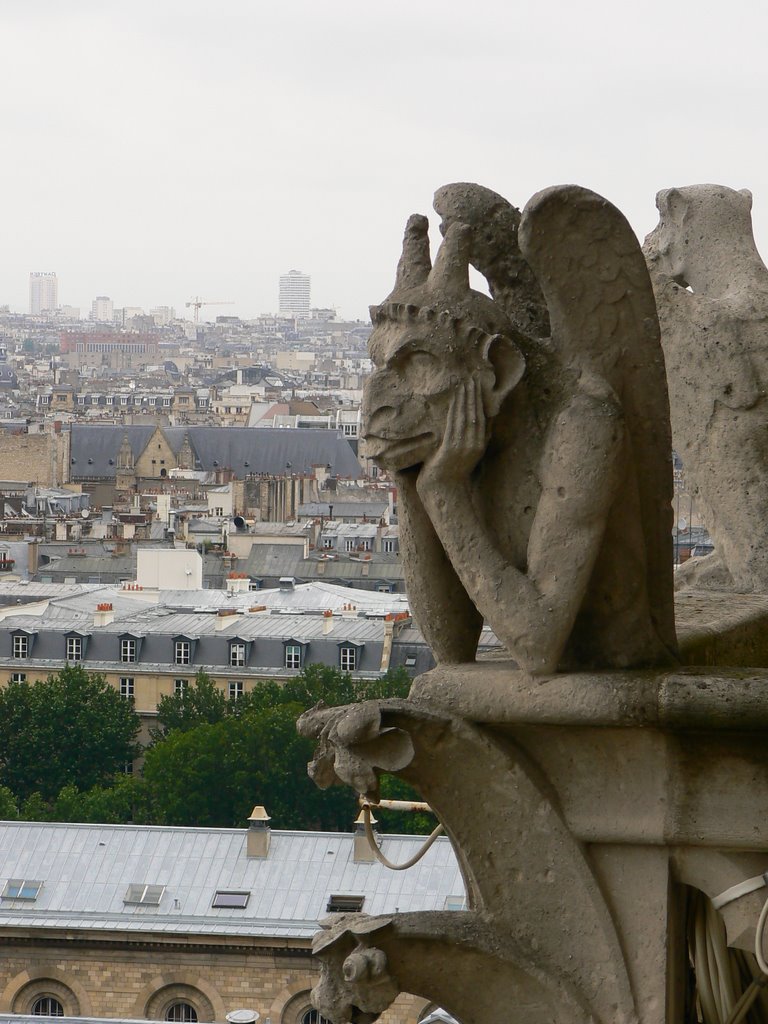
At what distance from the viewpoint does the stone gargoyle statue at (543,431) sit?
412cm

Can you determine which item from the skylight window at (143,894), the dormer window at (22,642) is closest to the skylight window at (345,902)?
the skylight window at (143,894)

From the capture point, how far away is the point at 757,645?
15.2 ft

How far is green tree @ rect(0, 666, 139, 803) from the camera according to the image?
162 ft

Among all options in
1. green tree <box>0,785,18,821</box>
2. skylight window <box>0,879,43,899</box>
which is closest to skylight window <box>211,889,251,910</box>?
skylight window <box>0,879,43,899</box>

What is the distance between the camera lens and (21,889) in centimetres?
3111

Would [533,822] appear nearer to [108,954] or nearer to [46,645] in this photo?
[108,954]

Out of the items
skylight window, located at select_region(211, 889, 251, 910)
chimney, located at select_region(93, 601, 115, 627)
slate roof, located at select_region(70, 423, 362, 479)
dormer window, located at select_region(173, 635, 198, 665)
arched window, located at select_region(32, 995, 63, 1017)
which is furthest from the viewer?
slate roof, located at select_region(70, 423, 362, 479)

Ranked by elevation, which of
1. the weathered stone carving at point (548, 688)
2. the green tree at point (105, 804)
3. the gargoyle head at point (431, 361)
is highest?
the gargoyle head at point (431, 361)

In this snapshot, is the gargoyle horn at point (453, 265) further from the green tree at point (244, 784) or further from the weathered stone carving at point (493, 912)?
the green tree at point (244, 784)

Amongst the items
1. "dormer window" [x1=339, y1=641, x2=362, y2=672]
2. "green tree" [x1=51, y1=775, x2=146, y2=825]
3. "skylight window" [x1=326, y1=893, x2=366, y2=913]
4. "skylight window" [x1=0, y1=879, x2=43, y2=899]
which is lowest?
"green tree" [x1=51, y1=775, x2=146, y2=825]

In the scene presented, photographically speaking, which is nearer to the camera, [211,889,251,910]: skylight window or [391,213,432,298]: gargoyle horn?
[391,213,432,298]: gargoyle horn

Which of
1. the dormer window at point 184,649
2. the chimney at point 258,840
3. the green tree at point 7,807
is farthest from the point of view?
the dormer window at point 184,649

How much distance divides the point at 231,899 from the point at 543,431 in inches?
1062

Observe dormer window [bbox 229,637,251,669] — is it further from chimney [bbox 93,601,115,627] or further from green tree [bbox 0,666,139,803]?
green tree [bbox 0,666,139,803]
